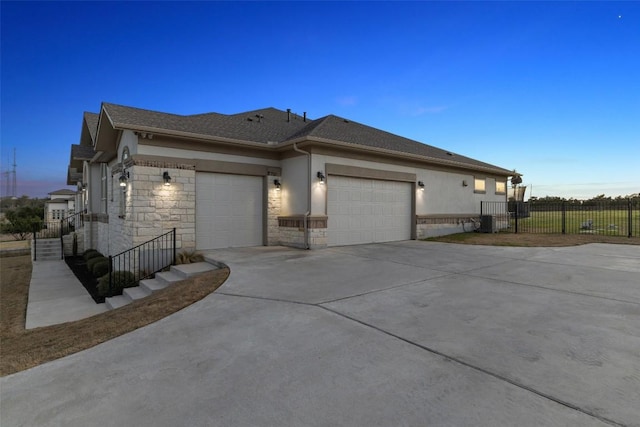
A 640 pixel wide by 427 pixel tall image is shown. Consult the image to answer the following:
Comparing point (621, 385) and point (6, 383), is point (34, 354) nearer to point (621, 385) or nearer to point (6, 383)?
point (6, 383)

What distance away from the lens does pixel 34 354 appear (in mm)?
4004

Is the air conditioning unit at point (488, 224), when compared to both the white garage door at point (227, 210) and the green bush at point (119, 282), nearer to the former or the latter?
the white garage door at point (227, 210)

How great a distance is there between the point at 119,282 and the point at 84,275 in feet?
15.6

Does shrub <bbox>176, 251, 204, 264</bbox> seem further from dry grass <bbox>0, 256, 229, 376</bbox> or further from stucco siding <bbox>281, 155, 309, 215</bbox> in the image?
stucco siding <bbox>281, 155, 309, 215</bbox>

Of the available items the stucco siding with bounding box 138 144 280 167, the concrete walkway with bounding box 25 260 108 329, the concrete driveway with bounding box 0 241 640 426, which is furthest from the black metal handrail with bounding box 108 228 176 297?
the concrete driveway with bounding box 0 241 640 426

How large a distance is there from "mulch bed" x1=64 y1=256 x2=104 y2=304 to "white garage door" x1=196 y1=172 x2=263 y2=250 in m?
3.15

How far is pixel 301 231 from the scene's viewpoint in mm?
10648

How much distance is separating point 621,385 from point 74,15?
16637mm

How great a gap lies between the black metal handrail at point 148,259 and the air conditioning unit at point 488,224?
14510 mm

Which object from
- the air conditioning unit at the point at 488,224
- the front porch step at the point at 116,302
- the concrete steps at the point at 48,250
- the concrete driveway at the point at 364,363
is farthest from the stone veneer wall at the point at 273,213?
the concrete steps at the point at 48,250

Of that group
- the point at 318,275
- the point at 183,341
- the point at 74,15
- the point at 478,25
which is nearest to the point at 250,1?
the point at 74,15

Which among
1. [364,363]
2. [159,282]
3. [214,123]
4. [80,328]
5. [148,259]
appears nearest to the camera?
[364,363]

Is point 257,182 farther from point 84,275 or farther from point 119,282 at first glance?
point 84,275

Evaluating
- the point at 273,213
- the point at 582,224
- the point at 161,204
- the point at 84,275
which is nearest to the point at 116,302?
the point at 161,204
